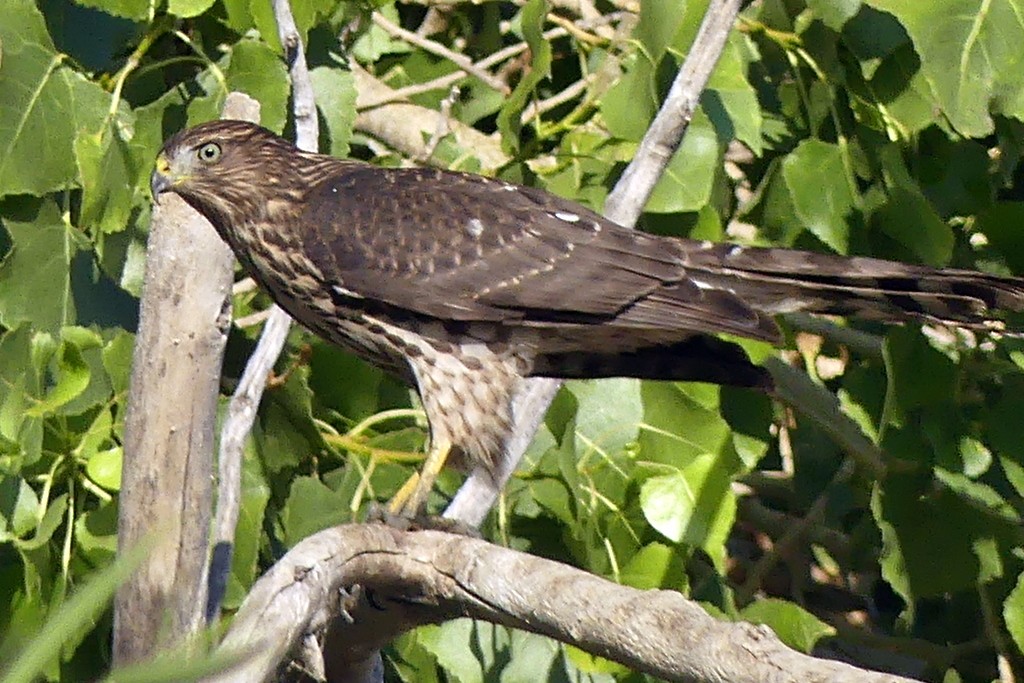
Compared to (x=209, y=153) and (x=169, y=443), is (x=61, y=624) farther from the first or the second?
(x=209, y=153)

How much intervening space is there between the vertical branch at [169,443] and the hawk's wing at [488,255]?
0.49 metres

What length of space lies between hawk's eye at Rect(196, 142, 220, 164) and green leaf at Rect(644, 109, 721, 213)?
90 centimetres

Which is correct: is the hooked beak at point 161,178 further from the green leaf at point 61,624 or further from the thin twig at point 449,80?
the green leaf at point 61,624

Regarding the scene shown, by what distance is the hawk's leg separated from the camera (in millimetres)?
2813

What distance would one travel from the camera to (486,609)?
7.39 feet

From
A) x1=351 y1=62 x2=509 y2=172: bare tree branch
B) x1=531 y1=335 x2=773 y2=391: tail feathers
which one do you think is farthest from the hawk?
x1=351 y1=62 x2=509 y2=172: bare tree branch

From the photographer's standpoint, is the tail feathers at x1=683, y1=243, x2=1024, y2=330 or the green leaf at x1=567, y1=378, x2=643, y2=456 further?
the green leaf at x1=567, y1=378, x2=643, y2=456

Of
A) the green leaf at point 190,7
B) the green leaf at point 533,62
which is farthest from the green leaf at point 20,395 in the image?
the green leaf at point 533,62

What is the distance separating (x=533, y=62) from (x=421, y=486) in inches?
37.6

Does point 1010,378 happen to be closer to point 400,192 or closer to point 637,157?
point 637,157

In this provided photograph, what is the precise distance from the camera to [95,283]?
10.6 ft

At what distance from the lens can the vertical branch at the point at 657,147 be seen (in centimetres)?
290

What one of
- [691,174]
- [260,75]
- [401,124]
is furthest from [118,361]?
[401,124]

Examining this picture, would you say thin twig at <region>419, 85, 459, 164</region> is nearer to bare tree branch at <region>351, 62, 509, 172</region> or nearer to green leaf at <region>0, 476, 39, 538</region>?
bare tree branch at <region>351, 62, 509, 172</region>
